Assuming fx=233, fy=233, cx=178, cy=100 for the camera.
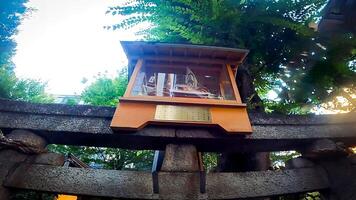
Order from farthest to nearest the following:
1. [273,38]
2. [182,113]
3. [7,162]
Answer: [273,38]
[182,113]
[7,162]

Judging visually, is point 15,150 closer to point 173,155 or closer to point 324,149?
point 173,155

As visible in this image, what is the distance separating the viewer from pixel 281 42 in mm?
6043

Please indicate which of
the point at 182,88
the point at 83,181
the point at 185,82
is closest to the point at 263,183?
the point at 182,88

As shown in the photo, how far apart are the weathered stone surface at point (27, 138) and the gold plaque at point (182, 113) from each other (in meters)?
1.57

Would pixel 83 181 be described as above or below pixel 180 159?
below

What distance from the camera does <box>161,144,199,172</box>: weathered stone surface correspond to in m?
2.81

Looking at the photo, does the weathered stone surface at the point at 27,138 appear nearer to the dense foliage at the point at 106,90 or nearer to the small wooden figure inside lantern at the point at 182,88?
the small wooden figure inside lantern at the point at 182,88

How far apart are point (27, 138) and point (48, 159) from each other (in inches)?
15.2

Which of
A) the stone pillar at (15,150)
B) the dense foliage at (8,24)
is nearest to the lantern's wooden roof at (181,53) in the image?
the stone pillar at (15,150)

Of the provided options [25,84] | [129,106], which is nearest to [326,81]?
[129,106]

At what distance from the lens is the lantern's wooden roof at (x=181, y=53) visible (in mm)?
3826

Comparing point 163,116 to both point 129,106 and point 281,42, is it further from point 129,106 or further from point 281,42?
point 281,42

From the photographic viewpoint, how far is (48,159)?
290cm

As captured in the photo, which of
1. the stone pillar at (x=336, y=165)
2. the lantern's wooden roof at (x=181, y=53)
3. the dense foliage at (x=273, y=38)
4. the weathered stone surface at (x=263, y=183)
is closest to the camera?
the weathered stone surface at (x=263, y=183)
